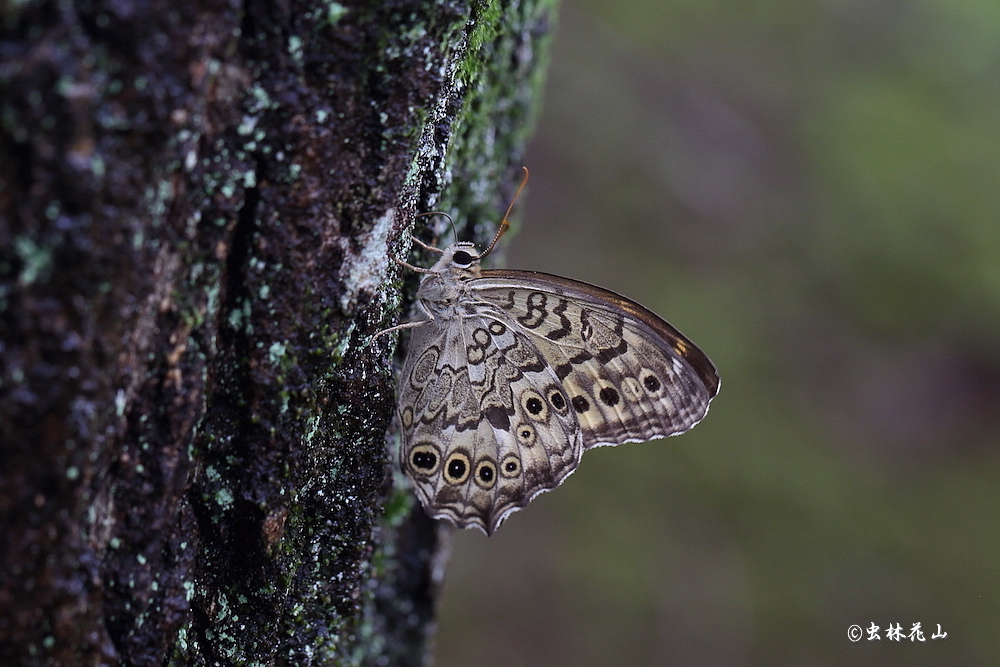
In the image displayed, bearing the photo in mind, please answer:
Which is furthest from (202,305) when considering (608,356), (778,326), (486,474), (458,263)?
(778,326)

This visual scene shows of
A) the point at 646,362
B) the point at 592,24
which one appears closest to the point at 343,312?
the point at 646,362

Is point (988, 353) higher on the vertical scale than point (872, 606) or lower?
higher

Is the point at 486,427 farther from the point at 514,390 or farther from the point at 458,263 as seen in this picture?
the point at 458,263

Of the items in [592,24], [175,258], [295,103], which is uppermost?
[592,24]

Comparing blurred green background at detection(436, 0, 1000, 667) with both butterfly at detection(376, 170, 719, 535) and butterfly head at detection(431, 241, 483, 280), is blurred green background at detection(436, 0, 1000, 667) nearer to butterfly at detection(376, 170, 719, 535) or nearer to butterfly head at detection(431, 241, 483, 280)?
butterfly at detection(376, 170, 719, 535)

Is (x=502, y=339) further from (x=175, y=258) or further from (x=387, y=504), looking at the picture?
(x=175, y=258)

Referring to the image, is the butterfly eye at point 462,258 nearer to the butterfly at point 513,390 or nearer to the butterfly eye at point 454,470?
the butterfly at point 513,390

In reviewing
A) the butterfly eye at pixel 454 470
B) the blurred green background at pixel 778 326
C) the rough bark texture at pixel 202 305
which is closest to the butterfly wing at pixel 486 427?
the butterfly eye at pixel 454 470
